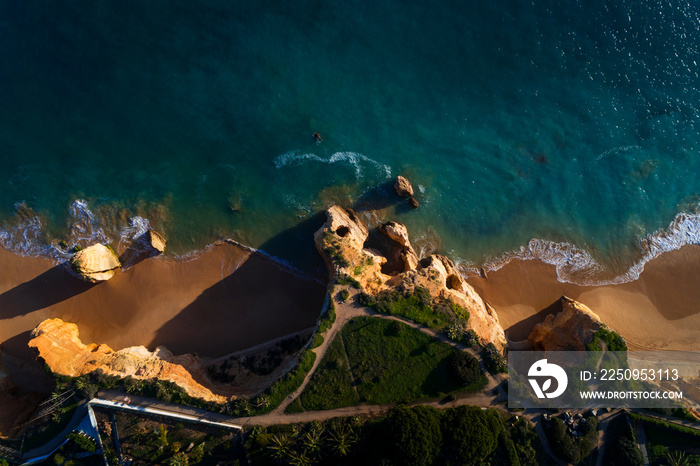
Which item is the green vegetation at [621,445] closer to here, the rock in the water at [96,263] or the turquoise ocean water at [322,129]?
the turquoise ocean water at [322,129]

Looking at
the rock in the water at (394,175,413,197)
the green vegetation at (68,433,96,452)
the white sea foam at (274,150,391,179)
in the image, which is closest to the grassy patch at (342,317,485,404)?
the rock in the water at (394,175,413,197)

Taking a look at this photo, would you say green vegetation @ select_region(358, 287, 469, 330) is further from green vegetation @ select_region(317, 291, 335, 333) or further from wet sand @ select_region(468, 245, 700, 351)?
wet sand @ select_region(468, 245, 700, 351)

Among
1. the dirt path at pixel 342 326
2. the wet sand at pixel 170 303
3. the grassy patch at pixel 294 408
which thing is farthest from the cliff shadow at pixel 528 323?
the grassy patch at pixel 294 408

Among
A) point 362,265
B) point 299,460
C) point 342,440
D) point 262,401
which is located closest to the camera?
point 299,460

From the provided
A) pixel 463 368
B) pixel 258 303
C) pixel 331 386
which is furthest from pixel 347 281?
pixel 463 368

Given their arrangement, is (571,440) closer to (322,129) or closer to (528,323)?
(528,323)

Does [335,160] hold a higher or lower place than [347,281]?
higher

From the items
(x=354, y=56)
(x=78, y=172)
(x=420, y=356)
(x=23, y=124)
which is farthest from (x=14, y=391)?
(x=354, y=56)
